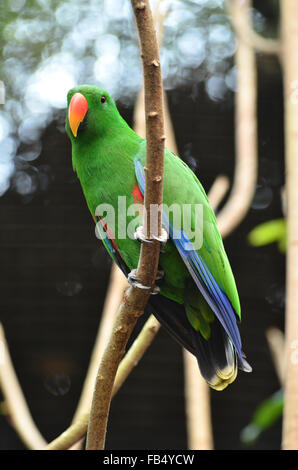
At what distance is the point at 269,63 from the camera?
8.11 ft

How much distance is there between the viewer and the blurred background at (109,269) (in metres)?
2.32

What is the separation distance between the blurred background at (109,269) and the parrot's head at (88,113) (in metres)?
1.09

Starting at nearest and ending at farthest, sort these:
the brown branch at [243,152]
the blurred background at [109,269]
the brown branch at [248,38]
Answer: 1. the brown branch at [243,152]
2. the brown branch at [248,38]
3. the blurred background at [109,269]

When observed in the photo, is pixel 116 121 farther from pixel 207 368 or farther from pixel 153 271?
pixel 207 368

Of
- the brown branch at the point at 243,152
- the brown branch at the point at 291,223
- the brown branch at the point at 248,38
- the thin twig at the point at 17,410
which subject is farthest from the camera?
the brown branch at the point at 248,38

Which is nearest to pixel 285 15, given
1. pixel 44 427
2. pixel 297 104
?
pixel 297 104

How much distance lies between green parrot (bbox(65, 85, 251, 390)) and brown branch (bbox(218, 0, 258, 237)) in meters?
0.33

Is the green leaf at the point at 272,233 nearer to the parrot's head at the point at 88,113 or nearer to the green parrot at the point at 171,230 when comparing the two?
the green parrot at the point at 171,230

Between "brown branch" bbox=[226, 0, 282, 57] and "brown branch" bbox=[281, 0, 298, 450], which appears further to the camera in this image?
"brown branch" bbox=[226, 0, 282, 57]

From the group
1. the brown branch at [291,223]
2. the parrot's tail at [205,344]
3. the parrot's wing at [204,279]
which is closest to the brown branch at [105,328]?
the parrot's tail at [205,344]

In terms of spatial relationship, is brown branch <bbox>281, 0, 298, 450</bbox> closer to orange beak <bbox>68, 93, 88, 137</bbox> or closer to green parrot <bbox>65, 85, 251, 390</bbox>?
green parrot <bbox>65, 85, 251, 390</bbox>

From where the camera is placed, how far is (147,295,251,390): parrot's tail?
110 cm

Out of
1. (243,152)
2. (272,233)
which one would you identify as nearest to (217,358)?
(272,233)

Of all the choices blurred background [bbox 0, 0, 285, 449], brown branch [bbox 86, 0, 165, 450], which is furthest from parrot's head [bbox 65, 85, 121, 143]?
blurred background [bbox 0, 0, 285, 449]
